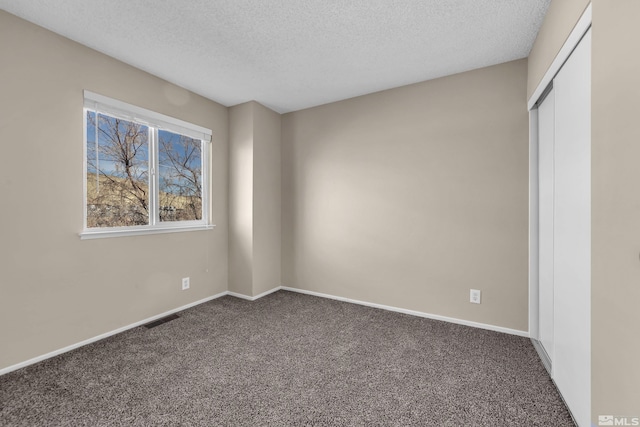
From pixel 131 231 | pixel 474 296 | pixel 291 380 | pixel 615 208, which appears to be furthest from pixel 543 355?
pixel 131 231

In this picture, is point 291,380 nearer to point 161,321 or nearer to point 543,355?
point 161,321

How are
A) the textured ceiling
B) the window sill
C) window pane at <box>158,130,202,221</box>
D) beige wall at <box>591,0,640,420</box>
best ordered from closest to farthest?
beige wall at <box>591,0,640,420</box>
the textured ceiling
the window sill
window pane at <box>158,130,202,221</box>

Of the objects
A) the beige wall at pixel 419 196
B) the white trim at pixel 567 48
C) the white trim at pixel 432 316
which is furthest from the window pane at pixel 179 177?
the white trim at pixel 567 48

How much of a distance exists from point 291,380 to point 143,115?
279cm

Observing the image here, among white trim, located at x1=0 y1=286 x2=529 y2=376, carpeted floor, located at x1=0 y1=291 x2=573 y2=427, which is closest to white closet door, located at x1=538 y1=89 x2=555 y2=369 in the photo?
carpeted floor, located at x1=0 y1=291 x2=573 y2=427

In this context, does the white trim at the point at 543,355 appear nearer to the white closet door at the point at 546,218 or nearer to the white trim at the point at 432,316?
the white closet door at the point at 546,218

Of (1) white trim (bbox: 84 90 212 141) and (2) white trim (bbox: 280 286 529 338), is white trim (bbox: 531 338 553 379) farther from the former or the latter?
(1) white trim (bbox: 84 90 212 141)

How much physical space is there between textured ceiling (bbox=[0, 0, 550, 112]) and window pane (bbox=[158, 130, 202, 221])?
68cm

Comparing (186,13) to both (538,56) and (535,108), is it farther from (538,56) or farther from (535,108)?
(535,108)

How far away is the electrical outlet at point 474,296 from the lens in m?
2.67

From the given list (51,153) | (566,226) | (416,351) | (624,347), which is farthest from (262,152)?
(624,347)

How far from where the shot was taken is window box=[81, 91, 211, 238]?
2465mm

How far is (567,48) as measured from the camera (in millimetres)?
1525

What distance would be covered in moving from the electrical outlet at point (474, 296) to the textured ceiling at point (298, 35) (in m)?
2.19
